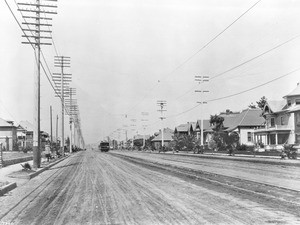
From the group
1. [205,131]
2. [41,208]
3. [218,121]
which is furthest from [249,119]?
[41,208]

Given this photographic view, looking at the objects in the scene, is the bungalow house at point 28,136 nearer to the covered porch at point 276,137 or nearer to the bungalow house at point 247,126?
the bungalow house at point 247,126

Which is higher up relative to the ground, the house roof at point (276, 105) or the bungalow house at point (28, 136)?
the house roof at point (276, 105)

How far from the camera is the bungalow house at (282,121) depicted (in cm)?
5372

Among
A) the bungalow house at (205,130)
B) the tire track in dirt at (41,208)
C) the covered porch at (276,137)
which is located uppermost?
the bungalow house at (205,130)

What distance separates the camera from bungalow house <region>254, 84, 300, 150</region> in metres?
53.7

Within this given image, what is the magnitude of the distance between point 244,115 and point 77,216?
69.5m

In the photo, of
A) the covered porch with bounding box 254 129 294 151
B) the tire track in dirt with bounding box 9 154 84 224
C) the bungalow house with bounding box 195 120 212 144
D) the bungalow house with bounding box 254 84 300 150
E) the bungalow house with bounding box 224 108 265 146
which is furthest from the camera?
the bungalow house with bounding box 195 120 212 144

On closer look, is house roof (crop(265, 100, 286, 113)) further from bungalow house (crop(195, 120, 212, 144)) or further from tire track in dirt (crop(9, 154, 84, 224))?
tire track in dirt (crop(9, 154, 84, 224))

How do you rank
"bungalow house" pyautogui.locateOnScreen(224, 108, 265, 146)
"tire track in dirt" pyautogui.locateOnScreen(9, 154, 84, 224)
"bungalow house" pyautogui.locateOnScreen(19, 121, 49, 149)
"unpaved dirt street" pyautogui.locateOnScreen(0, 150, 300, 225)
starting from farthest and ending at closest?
"bungalow house" pyautogui.locateOnScreen(19, 121, 49, 149), "bungalow house" pyautogui.locateOnScreen(224, 108, 265, 146), "tire track in dirt" pyautogui.locateOnScreen(9, 154, 84, 224), "unpaved dirt street" pyautogui.locateOnScreen(0, 150, 300, 225)

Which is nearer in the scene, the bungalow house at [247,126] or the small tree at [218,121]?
the bungalow house at [247,126]

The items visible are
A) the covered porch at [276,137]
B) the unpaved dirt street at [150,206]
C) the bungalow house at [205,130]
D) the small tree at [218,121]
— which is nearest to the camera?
the unpaved dirt street at [150,206]

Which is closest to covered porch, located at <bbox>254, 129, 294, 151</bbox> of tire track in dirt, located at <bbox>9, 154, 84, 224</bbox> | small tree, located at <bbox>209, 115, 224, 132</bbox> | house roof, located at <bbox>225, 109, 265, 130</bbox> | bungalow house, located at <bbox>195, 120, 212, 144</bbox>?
house roof, located at <bbox>225, 109, 265, 130</bbox>

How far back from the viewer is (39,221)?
8375mm

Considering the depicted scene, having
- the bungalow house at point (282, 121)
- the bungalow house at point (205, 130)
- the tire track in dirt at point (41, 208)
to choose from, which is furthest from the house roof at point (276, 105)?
the tire track in dirt at point (41, 208)
